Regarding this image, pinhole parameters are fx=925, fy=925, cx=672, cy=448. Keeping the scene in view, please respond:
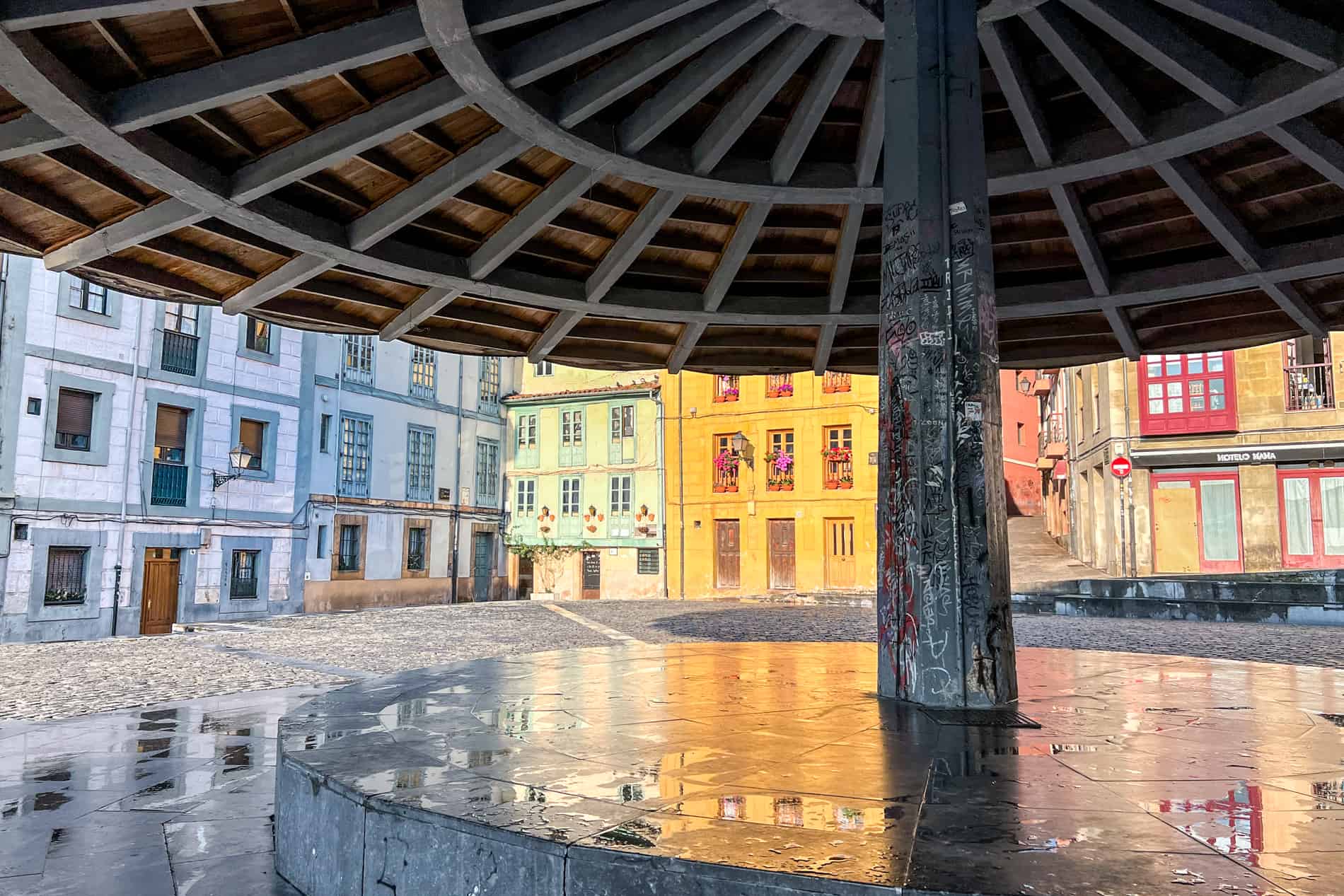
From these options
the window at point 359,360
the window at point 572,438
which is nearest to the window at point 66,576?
the window at point 359,360

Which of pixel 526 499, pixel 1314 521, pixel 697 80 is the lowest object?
pixel 1314 521

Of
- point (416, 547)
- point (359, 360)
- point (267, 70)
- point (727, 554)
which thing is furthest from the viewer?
point (727, 554)

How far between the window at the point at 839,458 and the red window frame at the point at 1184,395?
12.3 m

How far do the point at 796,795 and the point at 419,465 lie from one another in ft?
143

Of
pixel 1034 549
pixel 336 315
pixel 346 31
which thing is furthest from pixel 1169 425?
pixel 346 31

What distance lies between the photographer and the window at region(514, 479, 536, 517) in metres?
52.1

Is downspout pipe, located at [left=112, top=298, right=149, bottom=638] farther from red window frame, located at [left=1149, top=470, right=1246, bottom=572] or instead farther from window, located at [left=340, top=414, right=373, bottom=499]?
red window frame, located at [left=1149, top=470, right=1246, bottom=572]

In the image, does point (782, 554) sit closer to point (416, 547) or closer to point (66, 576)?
point (416, 547)

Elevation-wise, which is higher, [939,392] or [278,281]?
[278,281]

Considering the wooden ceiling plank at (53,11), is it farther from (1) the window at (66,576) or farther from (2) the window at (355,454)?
(2) the window at (355,454)

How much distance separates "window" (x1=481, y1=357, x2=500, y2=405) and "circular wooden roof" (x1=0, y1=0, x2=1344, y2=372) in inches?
1463

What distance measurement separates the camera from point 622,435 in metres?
50.0

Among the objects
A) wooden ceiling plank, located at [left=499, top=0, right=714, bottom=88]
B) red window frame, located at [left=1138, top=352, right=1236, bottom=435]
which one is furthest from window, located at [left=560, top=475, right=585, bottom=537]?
wooden ceiling plank, located at [left=499, top=0, right=714, bottom=88]

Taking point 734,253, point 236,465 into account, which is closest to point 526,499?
point 236,465
